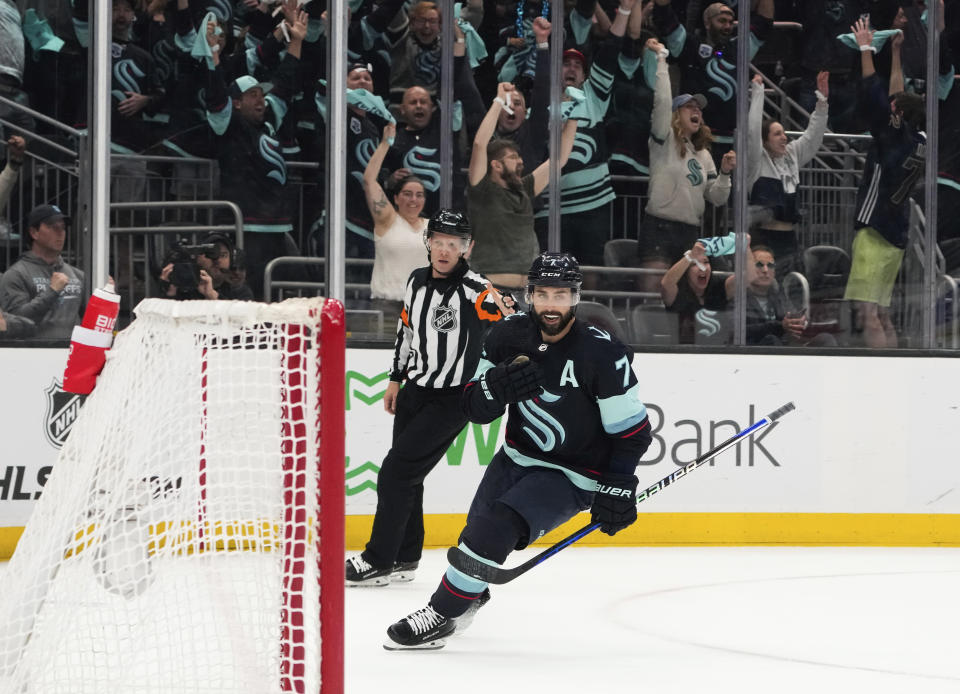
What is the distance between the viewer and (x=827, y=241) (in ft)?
19.7

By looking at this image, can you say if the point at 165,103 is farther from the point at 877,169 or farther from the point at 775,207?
the point at 877,169

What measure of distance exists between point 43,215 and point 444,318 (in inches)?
67.2

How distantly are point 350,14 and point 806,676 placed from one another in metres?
3.34

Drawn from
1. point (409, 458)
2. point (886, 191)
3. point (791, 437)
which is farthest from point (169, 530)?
point (886, 191)

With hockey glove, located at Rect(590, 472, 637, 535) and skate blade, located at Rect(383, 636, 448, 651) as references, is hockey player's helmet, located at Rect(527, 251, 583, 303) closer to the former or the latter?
hockey glove, located at Rect(590, 472, 637, 535)

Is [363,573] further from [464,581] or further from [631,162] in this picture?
[631,162]

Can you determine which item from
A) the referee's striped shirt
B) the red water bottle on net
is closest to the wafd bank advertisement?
the referee's striped shirt

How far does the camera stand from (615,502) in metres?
3.24

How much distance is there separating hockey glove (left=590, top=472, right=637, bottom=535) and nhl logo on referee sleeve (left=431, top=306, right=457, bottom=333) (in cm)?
112

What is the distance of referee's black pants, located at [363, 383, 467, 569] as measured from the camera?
4129mm

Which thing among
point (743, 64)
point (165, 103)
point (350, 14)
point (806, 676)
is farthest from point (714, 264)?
point (806, 676)

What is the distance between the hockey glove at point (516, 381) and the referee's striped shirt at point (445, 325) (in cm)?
101

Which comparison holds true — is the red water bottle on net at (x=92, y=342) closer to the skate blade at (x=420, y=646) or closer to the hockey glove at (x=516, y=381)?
the hockey glove at (x=516, y=381)

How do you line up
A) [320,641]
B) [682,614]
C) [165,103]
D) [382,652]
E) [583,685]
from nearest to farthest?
[320,641] < [583,685] < [382,652] < [682,614] < [165,103]
